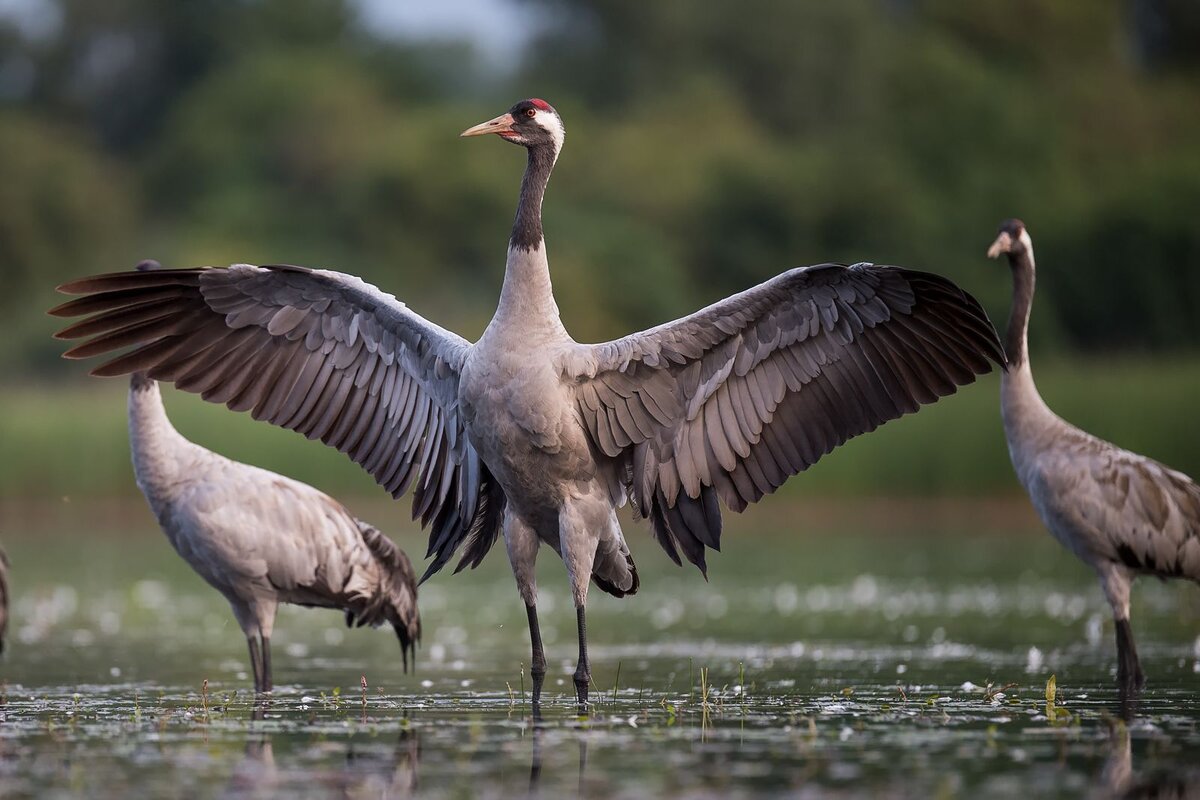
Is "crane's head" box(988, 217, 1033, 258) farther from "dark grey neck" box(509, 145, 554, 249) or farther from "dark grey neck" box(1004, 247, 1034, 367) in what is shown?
"dark grey neck" box(509, 145, 554, 249)

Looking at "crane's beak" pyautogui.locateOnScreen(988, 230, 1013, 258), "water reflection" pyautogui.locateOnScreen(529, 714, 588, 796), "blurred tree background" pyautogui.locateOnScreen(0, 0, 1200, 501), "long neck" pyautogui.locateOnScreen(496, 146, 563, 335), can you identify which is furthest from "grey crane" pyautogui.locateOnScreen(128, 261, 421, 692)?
"blurred tree background" pyautogui.locateOnScreen(0, 0, 1200, 501)

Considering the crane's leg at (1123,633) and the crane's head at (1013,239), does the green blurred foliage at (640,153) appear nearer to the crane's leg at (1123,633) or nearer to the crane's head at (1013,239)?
the crane's head at (1013,239)

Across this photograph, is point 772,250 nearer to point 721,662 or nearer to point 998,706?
point 721,662

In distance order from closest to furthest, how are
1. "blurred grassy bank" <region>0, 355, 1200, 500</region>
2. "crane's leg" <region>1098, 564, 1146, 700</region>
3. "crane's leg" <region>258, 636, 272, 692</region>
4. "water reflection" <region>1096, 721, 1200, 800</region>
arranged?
1. "water reflection" <region>1096, 721, 1200, 800</region>
2. "crane's leg" <region>1098, 564, 1146, 700</region>
3. "crane's leg" <region>258, 636, 272, 692</region>
4. "blurred grassy bank" <region>0, 355, 1200, 500</region>

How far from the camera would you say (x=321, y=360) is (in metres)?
10.3

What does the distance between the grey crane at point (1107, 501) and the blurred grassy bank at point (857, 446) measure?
15492mm

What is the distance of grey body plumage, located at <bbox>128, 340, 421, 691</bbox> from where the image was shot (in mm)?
11328

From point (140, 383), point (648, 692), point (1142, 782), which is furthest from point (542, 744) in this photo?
point (140, 383)

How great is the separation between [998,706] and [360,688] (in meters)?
3.80

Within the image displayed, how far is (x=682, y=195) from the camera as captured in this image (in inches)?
2060

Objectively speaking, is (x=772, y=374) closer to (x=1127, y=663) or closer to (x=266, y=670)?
(x=1127, y=663)

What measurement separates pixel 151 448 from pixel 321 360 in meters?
1.79

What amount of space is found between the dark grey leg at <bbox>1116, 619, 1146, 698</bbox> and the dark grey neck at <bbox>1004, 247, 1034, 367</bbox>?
→ 1948 mm

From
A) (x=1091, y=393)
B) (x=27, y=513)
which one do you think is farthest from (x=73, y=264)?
(x=1091, y=393)
